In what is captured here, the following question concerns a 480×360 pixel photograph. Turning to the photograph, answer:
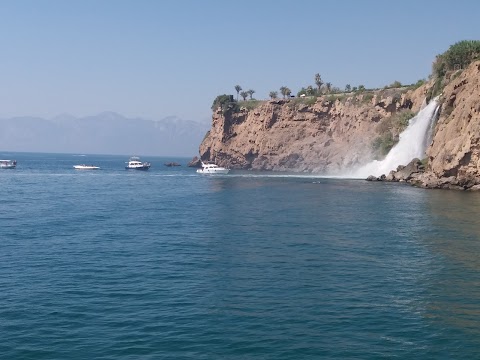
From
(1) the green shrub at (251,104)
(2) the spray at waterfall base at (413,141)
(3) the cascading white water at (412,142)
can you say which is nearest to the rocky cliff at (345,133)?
(1) the green shrub at (251,104)

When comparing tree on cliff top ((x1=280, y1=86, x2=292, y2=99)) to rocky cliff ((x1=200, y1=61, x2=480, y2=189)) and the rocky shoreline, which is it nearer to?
rocky cliff ((x1=200, y1=61, x2=480, y2=189))

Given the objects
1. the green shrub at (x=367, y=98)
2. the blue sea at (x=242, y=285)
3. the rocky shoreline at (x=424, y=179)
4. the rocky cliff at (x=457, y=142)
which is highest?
the green shrub at (x=367, y=98)

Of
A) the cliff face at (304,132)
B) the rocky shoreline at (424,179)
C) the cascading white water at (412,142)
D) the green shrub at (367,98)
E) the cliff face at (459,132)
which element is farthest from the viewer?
the green shrub at (367,98)

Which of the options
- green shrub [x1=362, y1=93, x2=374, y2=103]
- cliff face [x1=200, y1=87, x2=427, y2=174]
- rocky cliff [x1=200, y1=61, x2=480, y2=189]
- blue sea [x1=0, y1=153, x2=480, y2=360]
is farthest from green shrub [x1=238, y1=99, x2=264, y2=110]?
blue sea [x1=0, y1=153, x2=480, y2=360]

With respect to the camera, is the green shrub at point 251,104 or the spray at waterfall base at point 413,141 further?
the green shrub at point 251,104

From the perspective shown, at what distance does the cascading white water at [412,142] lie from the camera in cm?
8850

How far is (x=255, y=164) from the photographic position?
148875 mm

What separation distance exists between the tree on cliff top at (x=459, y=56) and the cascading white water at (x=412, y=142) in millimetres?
6939

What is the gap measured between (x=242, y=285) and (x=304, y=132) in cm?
11576

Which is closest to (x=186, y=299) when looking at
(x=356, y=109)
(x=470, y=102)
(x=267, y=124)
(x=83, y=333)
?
(x=83, y=333)

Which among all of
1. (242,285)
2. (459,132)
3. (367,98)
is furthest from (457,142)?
(367,98)

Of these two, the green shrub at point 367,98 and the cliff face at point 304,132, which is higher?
the green shrub at point 367,98

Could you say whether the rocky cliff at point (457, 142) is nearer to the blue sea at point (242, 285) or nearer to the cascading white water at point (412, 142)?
the cascading white water at point (412, 142)

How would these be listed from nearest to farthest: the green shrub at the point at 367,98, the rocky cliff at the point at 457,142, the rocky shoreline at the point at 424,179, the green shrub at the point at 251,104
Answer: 1. the rocky cliff at the point at 457,142
2. the rocky shoreline at the point at 424,179
3. the green shrub at the point at 367,98
4. the green shrub at the point at 251,104
